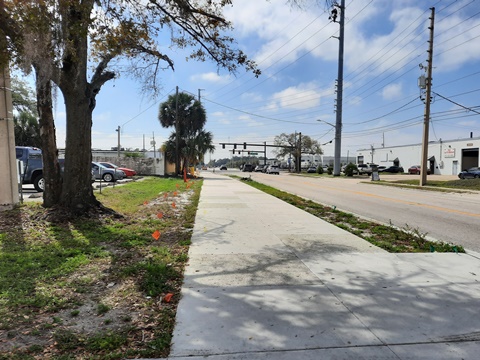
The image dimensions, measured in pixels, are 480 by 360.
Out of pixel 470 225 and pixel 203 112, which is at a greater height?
pixel 203 112

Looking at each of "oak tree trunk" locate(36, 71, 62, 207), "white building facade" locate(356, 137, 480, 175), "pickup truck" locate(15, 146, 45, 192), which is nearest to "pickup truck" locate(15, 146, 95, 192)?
"pickup truck" locate(15, 146, 45, 192)

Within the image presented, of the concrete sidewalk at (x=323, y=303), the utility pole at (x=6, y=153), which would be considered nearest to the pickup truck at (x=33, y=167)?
the utility pole at (x=6, y=153)

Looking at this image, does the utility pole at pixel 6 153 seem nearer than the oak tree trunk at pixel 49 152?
No

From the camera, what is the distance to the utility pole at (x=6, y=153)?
9227mm

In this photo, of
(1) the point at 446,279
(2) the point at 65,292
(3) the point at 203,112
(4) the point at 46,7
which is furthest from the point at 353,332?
(3) the point at 203,112

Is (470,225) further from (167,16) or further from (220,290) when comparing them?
(167,16)

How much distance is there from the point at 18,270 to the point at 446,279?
5.63m

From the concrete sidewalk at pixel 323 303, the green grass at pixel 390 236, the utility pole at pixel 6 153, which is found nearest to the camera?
the concrete sidewalk at pixel 323 303

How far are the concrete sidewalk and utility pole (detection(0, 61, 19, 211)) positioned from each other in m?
5.96

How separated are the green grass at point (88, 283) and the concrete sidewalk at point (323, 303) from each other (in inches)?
12.2

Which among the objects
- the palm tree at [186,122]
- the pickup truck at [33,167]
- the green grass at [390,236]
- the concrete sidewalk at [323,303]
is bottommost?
the green grass at [390,236]

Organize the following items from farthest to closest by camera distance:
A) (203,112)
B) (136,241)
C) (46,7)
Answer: (203,112) → (136,241) → (46,7)

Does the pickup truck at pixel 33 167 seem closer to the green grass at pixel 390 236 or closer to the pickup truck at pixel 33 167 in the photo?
the pickup truck at pixel 33 167

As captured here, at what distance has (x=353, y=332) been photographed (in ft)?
10.7
